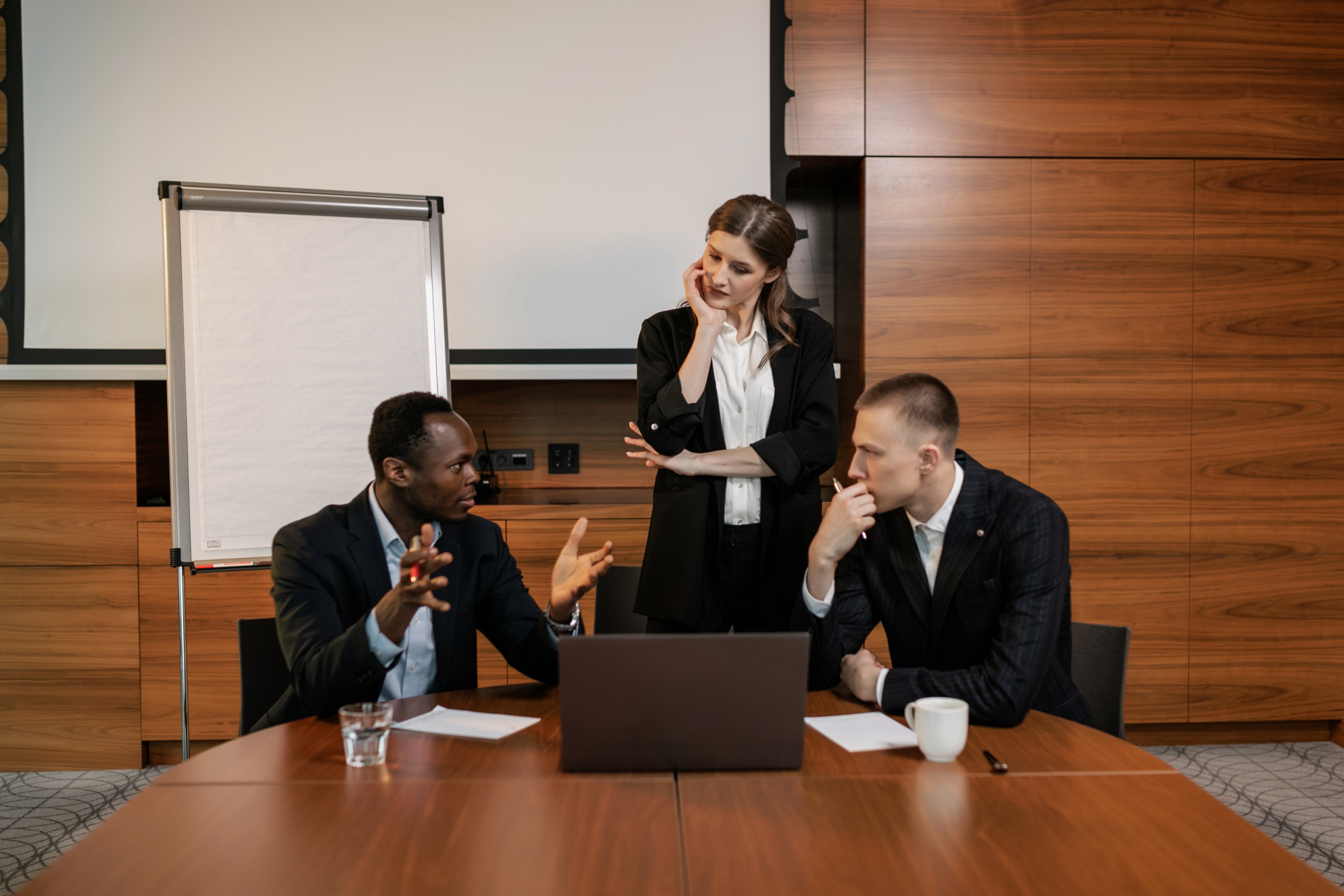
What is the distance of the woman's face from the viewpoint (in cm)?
221

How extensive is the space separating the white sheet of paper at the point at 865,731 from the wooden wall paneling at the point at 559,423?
95.4 inches

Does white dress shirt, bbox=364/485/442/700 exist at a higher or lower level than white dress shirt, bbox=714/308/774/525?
lower

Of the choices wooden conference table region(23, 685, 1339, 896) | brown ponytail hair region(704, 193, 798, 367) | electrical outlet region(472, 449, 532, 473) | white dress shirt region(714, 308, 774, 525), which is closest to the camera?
wooden conference table region(23, 685, 1339, 896)

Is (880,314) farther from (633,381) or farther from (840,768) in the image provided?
(840,768)

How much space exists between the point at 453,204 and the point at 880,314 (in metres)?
1.57

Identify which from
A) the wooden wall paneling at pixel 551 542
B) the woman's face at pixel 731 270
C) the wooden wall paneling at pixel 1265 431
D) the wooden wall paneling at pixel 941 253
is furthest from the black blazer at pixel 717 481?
the wooden wall paneling at pixel 1265 431

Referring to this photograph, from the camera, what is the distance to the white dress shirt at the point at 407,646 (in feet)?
5.92

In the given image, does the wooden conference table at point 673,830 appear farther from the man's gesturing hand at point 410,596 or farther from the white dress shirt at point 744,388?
the white dress shirt at point 744,388

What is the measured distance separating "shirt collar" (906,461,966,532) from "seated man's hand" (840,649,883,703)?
1.01 feet

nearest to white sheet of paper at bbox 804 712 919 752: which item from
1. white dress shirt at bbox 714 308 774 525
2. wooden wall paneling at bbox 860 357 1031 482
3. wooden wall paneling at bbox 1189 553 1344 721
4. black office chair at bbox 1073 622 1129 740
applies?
black office chair at bbox 1073 622 1129 740

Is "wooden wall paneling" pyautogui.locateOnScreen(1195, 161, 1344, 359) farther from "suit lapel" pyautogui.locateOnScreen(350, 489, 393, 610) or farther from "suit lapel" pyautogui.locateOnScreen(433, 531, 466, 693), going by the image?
"suit lapel" pyautogui.locateOnScreen(350, 489, 393, 610)

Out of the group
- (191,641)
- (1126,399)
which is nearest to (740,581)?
(1126,399)

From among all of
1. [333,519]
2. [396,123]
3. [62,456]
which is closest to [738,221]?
[333,519]

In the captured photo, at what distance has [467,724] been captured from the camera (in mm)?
1454
